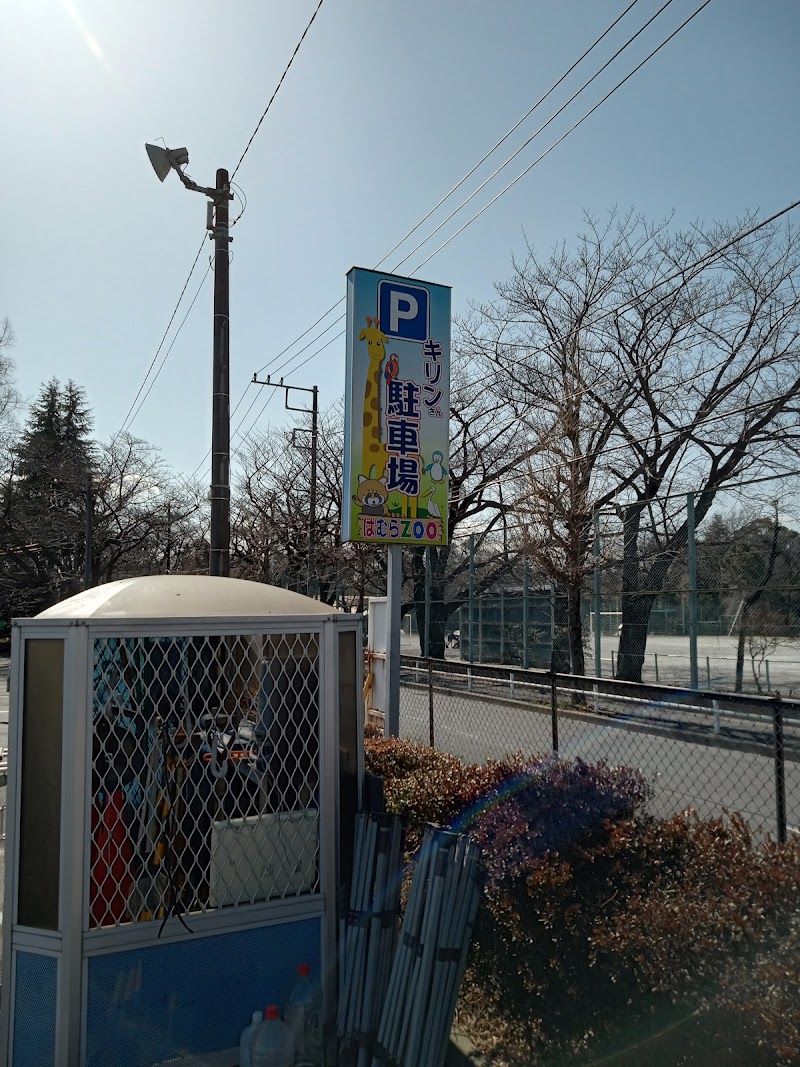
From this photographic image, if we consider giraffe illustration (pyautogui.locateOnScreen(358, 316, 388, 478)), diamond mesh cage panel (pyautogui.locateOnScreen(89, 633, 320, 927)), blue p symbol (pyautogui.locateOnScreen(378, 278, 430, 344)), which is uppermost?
blue p symbol (pyautogui.locateOnScreen(378, 278, 430, 344))

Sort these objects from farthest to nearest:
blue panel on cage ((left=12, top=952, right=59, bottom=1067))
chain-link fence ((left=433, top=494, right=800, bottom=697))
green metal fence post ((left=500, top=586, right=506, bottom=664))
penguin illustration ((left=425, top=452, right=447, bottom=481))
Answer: green metal fence post ((left=500, top=586, right=506, bottom=664)), chain-link fence ((left=433, top=494, right=800, bottom=697)), penguin illustration ((left=425, top=452, right=447, bottom=481)), blue panel on cage ((left=12, top=952, right=59, bottom=1067))

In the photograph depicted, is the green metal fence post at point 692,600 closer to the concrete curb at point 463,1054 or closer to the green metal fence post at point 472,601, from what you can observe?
the green metal fence post at point 472,601

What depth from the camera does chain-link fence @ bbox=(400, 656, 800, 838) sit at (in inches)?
193

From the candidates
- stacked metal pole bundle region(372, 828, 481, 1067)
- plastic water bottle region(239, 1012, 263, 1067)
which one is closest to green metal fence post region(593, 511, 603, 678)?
stacked metal pole bundle region(372, 828, 481, 1067)

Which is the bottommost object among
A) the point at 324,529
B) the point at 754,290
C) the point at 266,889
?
the point at 266,889

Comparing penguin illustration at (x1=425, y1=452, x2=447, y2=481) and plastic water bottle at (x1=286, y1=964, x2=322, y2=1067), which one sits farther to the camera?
penguin illustration at (x1=425, y1=452, x2=447, y2=481)

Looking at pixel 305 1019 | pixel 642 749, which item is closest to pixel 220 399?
pixel 642 749

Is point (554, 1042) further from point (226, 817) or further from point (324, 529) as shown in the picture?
point (324, 529)

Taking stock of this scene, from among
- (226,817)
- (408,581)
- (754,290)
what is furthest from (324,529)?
(226,817)

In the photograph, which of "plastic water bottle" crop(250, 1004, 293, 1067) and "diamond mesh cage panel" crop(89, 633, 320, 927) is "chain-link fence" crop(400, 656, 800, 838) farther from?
"plastic water bottle" crop(250, 1004, 293, 1067)

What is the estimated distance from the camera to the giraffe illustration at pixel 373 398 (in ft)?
20.8

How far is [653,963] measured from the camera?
8.61ft

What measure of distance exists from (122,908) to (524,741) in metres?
9.29

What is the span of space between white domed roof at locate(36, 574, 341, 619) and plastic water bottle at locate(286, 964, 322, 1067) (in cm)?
165
